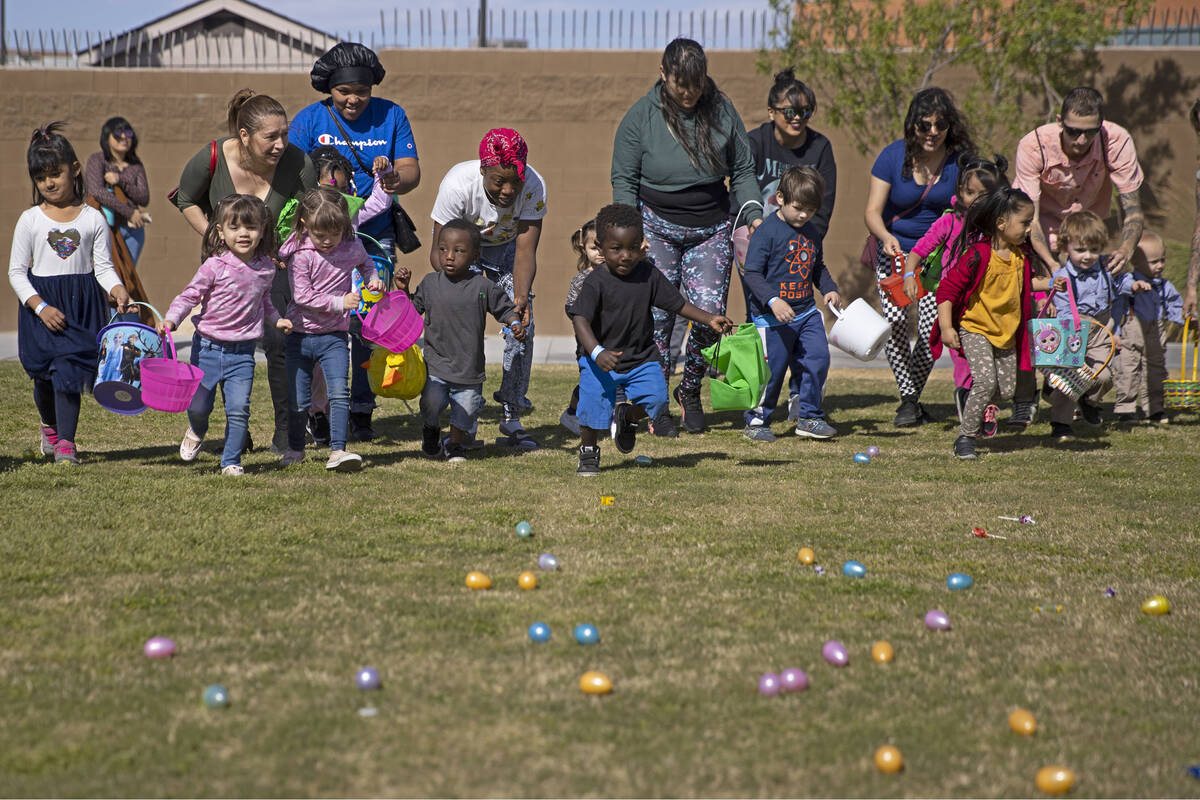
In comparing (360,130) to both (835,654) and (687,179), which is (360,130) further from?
(835,654)

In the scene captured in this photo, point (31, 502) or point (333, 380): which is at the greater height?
point (333, 380)

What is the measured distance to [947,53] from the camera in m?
13.7

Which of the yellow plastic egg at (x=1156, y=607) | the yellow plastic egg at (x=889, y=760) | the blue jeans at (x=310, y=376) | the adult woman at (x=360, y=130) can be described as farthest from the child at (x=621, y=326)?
the yellow plastic egg at (x=889, y=760)

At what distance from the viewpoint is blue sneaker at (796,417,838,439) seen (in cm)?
795

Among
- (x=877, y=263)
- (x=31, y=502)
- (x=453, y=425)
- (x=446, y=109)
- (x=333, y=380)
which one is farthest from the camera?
(x=446, y=109)

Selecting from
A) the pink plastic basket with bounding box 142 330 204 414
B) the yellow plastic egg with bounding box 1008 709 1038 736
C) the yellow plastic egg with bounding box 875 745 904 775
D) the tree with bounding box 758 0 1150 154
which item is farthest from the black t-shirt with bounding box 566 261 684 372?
the tree with bounding box 758 0 1150 154

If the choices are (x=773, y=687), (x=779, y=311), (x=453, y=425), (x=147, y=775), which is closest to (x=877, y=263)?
(x=779, y=311)

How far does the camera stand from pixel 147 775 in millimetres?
2932

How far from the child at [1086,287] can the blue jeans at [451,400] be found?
376 cm

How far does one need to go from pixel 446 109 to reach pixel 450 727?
1222cm

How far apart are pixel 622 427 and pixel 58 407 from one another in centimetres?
311

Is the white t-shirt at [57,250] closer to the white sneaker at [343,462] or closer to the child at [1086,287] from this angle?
the white sneaker at [343,462]

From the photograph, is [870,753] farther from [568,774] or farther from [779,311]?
[779,311]

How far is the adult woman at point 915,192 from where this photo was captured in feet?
26.4
